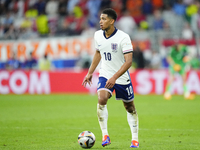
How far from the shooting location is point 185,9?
923 inches

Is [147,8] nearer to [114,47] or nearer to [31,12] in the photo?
[31,12]

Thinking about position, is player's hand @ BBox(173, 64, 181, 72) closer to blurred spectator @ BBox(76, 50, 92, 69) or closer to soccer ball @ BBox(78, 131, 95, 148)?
blurred spectator @ BBox(76, 50, 92, 69)

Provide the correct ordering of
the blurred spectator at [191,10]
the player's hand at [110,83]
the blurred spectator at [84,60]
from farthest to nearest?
the blurred spectator at [191,10] < the blurred spectator at [84,60] < the player's hand at [110,83]

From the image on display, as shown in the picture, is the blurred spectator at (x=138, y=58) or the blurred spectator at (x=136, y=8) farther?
the blurred spectator at (x=136, y=8)

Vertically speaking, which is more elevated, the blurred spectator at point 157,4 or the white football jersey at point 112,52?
the blurred spectator at point 157,4

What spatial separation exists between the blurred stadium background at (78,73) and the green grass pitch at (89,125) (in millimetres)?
20

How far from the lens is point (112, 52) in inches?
270

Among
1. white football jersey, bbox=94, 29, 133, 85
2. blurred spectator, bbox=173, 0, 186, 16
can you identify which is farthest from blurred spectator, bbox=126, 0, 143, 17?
white football jersey, bbox=94, 29, 133, 85

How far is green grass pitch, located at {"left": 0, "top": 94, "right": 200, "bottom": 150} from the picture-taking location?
720cm

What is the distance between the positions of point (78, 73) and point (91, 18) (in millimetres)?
6074

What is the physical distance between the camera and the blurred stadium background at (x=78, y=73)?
865cm

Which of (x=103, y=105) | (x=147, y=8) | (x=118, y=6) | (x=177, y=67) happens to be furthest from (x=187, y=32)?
(x=103, y=105)

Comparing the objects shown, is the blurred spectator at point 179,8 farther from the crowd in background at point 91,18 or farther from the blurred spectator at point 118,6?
the blurred spectator at point 118,6

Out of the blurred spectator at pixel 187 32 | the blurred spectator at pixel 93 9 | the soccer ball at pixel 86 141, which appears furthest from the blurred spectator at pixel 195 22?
the soccer ball at pixel 86 141
